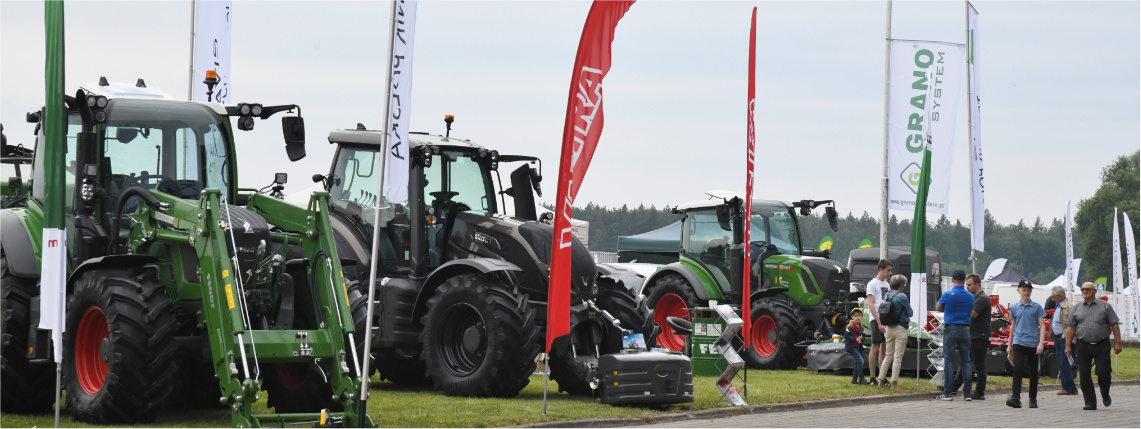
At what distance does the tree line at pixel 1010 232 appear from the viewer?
72625mm

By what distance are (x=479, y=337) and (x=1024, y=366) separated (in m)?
6.29

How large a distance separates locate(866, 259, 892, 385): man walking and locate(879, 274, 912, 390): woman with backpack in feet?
0.38

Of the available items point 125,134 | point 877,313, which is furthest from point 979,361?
point 125,134

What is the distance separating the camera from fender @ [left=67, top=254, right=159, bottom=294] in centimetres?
1025

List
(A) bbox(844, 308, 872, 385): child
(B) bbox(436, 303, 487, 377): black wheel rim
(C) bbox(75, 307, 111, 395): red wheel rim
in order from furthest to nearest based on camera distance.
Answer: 1. (A) bbox(844, 308, 872, 385): child
2. (B) bbox(436, 303, 487, 377): black wheel rim
3. (C) bbox(75, 307, 111, 395): red wheel rim

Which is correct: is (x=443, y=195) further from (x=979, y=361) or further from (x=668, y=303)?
(x=668, y=303)

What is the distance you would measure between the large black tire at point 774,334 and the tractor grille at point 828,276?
1.92ft

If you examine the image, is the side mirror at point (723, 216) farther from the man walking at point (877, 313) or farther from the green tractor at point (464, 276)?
the green tractor at point (464, 276)

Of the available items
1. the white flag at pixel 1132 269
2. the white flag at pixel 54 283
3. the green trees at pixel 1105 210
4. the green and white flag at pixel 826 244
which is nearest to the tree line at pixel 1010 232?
the green trees at pixel 1105 210

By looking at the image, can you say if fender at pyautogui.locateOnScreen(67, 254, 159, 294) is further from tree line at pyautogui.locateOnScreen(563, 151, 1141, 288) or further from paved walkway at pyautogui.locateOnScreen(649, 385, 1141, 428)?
tree line at pyautogui.locateOnScreen(563, 151, 1141, 288)

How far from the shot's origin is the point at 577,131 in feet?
38.1

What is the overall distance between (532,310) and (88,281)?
14.6 ft

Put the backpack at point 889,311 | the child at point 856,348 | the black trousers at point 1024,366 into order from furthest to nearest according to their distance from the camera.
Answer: the child at point 856,348 < the backpack at point 889,311 < the black trousers at point 1024,366

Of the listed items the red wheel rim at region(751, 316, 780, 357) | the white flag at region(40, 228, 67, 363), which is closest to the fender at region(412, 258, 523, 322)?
the white flag at region(40, 228, 67, 363)
